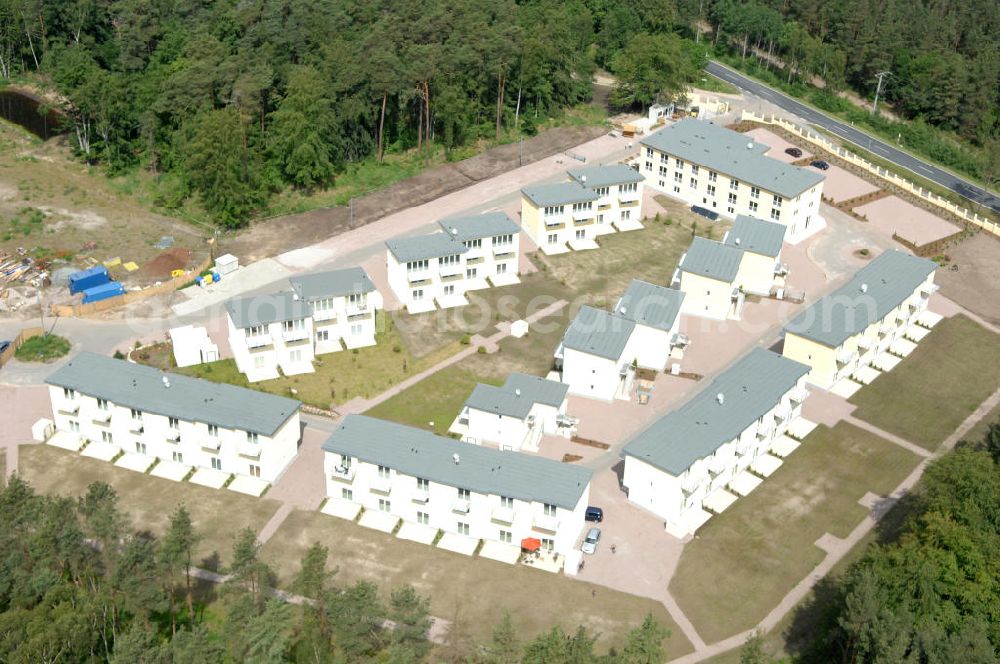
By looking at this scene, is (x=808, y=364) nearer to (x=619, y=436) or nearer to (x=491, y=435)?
(x=619, y=436)

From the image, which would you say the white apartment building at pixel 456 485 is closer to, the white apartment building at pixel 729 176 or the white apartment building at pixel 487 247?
the white apartment building at pixel 487 247

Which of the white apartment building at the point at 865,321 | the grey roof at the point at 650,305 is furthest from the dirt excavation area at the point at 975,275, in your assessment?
the grey roof at the point at 650,305

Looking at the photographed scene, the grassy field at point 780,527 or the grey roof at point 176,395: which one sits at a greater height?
the grey roof at point 176,395

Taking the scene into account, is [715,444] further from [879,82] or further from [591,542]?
[879,82]

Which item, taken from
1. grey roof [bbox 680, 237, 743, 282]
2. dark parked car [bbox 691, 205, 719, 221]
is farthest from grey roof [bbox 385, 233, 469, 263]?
dark parked car [bbox 691, 205, 719, 221]


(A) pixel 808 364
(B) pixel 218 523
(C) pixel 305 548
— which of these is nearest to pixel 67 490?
(B) pixel 218 523

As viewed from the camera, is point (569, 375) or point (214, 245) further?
point (214, 245)

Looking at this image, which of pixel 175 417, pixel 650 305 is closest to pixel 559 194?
pixel 650 305
